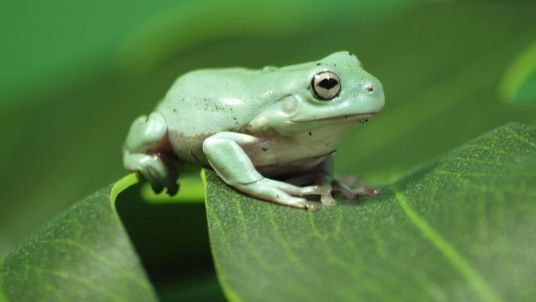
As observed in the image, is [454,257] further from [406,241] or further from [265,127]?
[265,127]

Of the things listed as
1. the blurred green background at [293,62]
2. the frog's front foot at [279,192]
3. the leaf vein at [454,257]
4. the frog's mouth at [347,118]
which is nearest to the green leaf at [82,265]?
the frog's front foot at [279,192]

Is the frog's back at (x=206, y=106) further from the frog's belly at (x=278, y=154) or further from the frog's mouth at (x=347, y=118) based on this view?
the frog's mouth at (x=347, y=118)

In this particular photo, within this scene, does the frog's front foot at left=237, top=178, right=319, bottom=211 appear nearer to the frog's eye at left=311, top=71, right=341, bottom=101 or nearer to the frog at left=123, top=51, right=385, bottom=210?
the frog at left=123, top=51, right=385, bottom=210

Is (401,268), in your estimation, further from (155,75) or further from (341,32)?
(341,32)

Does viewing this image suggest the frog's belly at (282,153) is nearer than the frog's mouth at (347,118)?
No

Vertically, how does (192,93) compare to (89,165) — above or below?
above

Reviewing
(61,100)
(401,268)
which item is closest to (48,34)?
(61,100)
